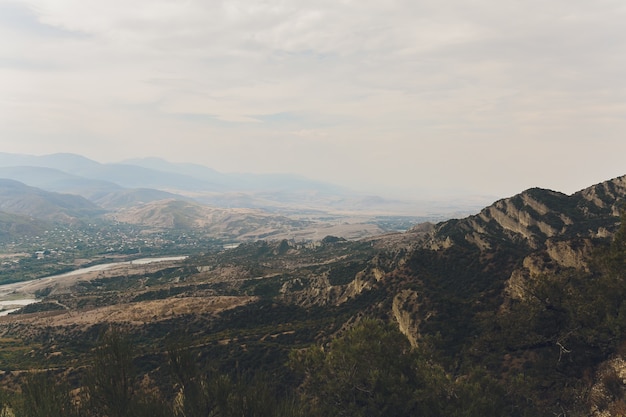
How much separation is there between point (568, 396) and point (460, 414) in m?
10.1

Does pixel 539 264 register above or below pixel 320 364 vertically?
above

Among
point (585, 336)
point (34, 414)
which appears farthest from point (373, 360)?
point (34, 414)

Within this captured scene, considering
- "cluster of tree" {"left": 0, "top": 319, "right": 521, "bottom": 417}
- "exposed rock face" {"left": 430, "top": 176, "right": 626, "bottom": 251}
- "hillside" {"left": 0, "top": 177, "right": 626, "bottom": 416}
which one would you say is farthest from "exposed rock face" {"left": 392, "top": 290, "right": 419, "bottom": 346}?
"exposed rock face" {"left": 430, "top": 176, "right": 626, "bottom": 251}

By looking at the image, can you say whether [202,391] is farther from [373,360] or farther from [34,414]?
[373,360]

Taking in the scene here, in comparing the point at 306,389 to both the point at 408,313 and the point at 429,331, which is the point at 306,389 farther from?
the point at 408,313

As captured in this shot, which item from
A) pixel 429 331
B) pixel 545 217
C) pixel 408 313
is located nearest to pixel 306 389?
pixel 429 331

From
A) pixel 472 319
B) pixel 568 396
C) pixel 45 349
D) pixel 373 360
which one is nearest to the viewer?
pixel 568 396

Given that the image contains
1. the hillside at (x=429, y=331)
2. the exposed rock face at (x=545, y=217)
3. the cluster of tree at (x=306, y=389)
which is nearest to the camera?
the cluster of tree at (x=306, y=389)

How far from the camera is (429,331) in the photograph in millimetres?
54281

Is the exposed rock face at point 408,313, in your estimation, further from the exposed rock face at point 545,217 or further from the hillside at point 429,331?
the exposed rock face at point 545,217

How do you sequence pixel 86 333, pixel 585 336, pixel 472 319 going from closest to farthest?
pixel 585 336 < pixel 472 319 < pixel 86 333

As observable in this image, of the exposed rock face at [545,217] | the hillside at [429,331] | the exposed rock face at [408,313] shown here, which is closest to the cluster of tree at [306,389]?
the hillside at [429,331]

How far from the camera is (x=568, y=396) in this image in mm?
32219

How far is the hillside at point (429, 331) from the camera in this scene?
3303 cm
